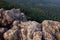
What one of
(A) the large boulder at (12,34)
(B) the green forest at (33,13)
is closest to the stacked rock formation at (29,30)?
(A) the large boulder at (12,34)

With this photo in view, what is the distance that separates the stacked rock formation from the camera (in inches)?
643

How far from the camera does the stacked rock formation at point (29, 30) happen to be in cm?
1633

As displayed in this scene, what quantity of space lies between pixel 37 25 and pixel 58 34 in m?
1.95

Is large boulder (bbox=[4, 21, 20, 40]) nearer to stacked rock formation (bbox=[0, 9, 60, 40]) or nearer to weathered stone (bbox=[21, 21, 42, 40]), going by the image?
stacked rock formation (bbox=[0, 9, 60, 40])

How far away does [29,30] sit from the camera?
16.6 m

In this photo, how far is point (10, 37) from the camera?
17016 mm

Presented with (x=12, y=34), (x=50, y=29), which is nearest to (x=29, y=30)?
(x=12, y=34)

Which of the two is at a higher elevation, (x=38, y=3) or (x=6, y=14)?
(x=6, y=14)

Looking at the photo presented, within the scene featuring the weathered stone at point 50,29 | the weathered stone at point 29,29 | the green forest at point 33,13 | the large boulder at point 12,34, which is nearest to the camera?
the weathered stone at point 50,29

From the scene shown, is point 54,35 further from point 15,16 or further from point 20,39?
point 15,16

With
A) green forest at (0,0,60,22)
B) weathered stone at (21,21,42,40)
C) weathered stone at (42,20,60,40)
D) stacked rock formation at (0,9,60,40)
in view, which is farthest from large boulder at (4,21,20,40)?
green forest at (0,0,60,22)

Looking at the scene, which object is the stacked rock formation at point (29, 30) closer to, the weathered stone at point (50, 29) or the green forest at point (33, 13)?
the weathered stone at point (50, 29)

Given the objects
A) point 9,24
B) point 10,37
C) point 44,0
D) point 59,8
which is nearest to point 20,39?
Result: point 10,37

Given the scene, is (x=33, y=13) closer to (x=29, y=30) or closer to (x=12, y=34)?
(x=12, y=34)
